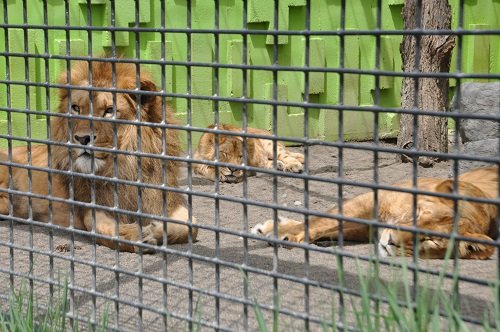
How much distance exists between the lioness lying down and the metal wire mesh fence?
13 millimetres

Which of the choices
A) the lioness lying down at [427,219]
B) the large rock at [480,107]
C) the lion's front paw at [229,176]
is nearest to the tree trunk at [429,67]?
the large rock at [480,107]

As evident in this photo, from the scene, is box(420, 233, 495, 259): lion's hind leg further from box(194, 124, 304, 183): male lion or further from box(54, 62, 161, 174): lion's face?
box(194, 124, 304, 183): male lion

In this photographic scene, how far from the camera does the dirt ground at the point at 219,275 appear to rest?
113 inches

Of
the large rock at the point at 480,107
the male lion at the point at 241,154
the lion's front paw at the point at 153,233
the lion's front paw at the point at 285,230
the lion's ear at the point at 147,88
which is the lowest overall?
the lion's front paw at the point at 285,230

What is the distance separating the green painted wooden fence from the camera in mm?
7570

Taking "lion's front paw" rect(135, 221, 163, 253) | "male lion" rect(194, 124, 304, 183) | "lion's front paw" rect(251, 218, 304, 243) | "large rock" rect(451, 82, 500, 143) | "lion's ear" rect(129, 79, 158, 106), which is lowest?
"lion's front paw" rect(251, 218, 304, 243)

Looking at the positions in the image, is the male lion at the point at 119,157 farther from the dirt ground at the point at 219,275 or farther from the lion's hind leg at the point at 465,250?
the lion's hind leg at the point at 465,250

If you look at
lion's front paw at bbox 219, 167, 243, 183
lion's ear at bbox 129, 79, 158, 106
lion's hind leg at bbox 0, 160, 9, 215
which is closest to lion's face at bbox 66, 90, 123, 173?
lion's ear at bbox 129, 79, 158, 106

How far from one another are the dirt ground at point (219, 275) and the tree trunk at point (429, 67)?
1246mm

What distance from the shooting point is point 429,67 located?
778 cm

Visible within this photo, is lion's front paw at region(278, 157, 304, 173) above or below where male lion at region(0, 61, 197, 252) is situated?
below

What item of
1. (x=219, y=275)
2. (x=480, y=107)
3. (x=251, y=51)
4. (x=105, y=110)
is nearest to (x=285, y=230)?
(x=105, y=110)

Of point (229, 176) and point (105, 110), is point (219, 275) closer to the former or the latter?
point (105, 110)

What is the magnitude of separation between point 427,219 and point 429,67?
3.21 meters
